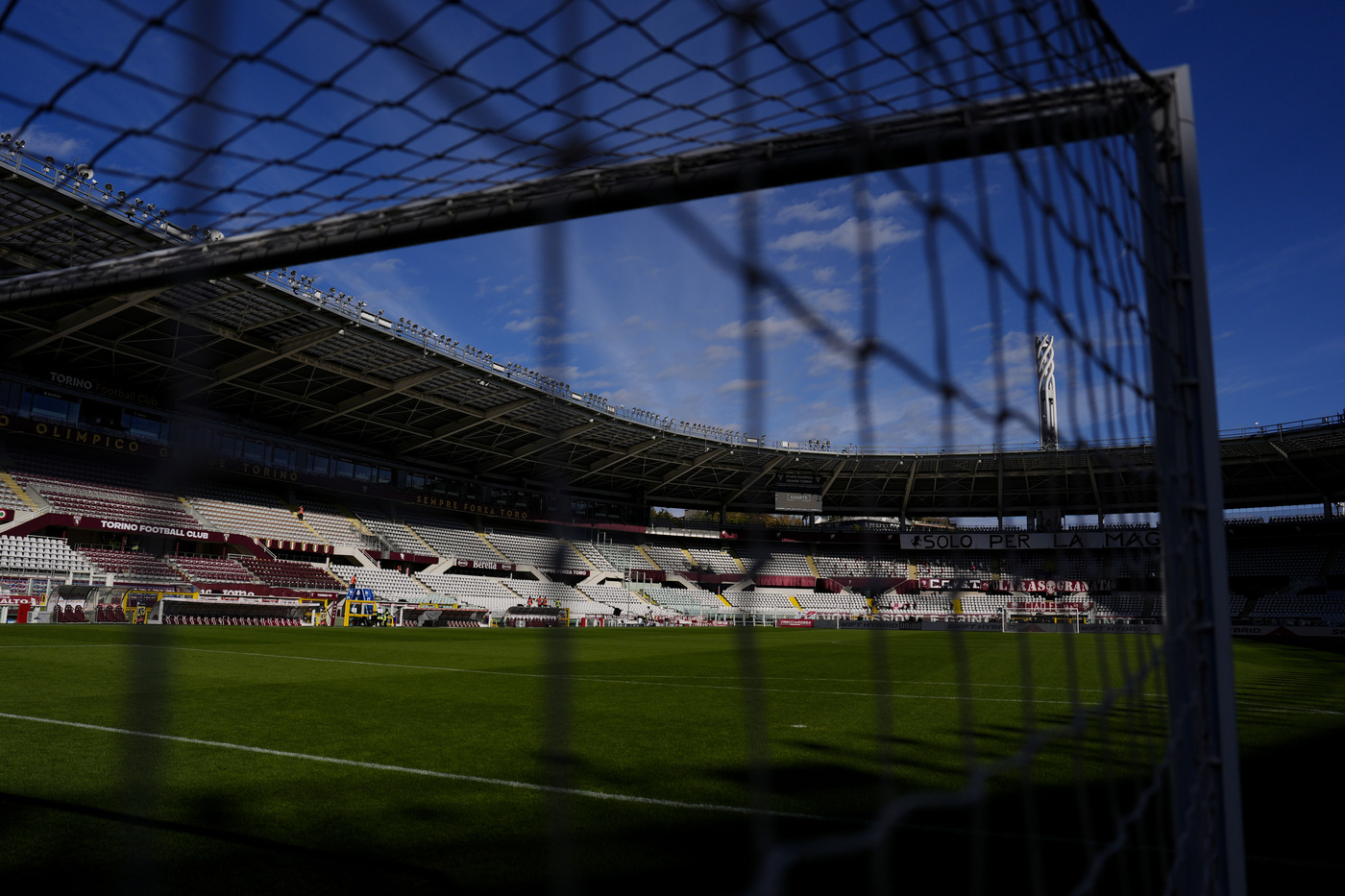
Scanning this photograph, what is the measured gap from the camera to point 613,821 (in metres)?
3.03

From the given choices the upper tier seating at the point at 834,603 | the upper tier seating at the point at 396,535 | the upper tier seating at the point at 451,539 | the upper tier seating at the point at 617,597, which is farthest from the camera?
the upper tier seating at the point at 834,603

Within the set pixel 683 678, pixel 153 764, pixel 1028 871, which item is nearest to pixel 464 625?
pixel 683 678

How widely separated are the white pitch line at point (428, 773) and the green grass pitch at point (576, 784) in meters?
0.02

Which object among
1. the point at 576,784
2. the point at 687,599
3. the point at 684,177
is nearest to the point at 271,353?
the point at 576,784

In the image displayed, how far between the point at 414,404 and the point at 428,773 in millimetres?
29000

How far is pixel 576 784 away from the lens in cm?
364

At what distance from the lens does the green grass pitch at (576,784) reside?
2.43 meters

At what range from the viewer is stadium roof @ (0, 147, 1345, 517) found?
52.4ft

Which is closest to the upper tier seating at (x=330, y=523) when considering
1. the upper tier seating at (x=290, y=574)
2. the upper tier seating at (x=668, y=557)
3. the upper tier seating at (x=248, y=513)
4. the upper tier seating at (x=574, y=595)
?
the upper tier seating at (x=248, y=513)

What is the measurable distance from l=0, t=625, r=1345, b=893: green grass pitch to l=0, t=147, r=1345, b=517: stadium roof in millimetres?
5877

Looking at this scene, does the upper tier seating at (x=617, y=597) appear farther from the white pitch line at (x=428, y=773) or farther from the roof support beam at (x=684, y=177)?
the roof support beam at (x=684, y=177)

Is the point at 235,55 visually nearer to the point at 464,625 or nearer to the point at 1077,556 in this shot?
the point at 464,625

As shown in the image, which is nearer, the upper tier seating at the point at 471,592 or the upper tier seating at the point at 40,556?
the upper tier seating at the point at 40,556

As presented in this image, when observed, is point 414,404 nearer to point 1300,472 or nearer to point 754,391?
point 754,391
